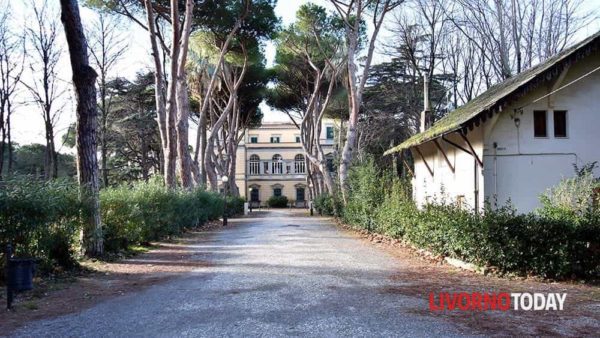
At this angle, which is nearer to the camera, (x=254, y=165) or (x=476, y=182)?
(x=476, y=182)

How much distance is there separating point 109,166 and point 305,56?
870 inches

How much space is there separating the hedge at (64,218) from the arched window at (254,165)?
5766 centimetres

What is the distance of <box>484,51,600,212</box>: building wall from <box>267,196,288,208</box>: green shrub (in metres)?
59.2

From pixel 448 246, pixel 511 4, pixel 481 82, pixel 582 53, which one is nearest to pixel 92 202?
pixel 448 246

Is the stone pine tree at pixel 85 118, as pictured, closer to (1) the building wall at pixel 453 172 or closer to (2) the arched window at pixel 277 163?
(1) the building wall at pixel 453 172

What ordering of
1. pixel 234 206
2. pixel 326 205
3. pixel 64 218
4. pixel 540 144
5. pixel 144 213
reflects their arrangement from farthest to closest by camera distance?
pixel 234 206 < pixel 326 205 < pixel 144 213 < pixel 540 144 < pixel 64 218

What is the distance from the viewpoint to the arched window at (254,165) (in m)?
74.9

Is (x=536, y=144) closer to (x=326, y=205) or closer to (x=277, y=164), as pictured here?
(x=326, y=205)

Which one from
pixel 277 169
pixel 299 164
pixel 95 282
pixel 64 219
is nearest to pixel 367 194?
pixel 64 219

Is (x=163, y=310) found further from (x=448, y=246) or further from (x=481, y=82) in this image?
(x=481, y=82)

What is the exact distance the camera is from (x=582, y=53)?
13023 millimetres

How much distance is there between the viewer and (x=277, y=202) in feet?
237

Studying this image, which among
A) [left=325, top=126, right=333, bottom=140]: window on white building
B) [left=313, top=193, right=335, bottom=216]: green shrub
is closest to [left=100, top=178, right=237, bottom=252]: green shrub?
[left=313, top=193, right=335, bottom=216]: green shrub

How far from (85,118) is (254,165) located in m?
63.4
